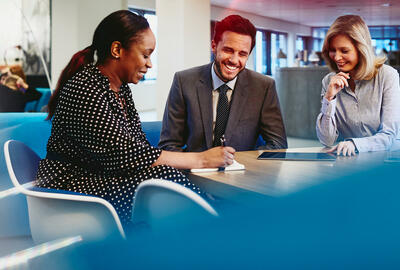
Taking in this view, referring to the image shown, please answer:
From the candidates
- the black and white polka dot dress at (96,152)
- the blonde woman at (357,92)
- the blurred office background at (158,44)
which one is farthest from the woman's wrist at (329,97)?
the blurred office background at (158,44)

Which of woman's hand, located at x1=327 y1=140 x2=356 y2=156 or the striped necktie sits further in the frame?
the striped necktie

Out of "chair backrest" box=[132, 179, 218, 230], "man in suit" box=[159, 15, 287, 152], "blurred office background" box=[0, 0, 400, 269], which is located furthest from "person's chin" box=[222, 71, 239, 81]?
"chair backrest" box=[132, 179, 218, 230]

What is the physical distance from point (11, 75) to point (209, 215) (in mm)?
3874

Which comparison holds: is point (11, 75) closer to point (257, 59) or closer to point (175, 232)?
point (175, 232)

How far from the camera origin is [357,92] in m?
1.19

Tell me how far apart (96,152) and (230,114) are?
54cm

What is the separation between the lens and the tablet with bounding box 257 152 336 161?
90 cm

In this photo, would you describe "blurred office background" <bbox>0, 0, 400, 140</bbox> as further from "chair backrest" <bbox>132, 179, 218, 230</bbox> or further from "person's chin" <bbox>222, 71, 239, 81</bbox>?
"chair backrest" <bbox>132, 179, 218, 230</bbox>

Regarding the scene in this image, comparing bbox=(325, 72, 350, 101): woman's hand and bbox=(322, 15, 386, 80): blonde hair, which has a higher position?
bbox=(322, 15, 386, 80): blonde hair

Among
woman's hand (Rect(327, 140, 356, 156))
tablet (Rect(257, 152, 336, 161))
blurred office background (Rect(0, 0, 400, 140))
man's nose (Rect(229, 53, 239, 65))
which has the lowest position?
tablet (Rect(257, 152, 336, 161))

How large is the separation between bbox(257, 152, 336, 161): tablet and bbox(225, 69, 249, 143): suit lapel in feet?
0.73

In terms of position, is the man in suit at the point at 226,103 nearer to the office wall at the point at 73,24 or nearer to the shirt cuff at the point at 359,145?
the shirt cuff at the point at 359,145

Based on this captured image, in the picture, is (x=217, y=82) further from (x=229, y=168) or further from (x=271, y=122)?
(x=229, y=168)

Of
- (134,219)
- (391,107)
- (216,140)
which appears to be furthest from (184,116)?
(134,219)
